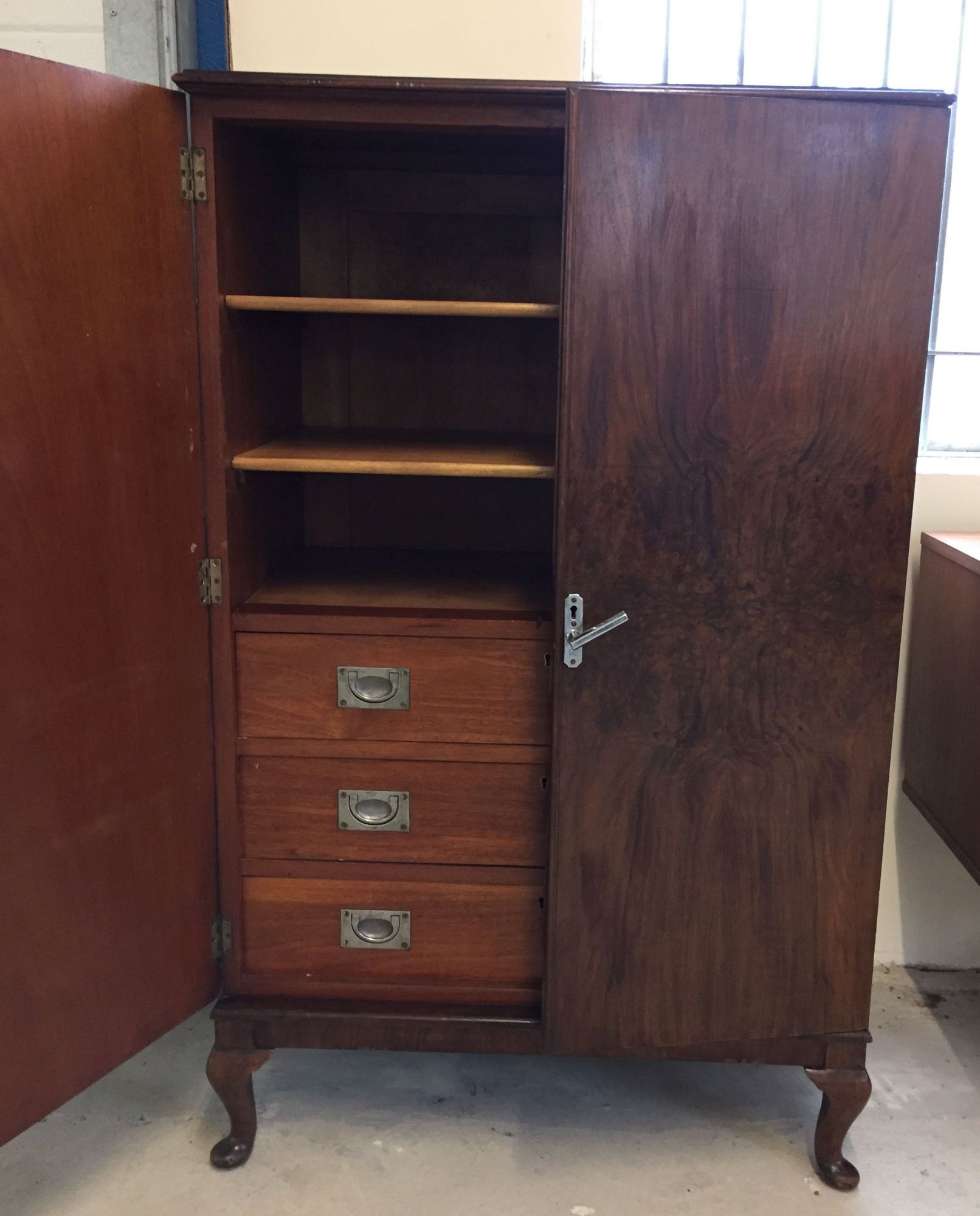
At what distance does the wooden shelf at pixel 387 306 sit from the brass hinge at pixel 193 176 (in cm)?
16

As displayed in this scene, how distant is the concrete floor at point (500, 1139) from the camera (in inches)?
70.5

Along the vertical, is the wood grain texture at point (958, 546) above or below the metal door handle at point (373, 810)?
above

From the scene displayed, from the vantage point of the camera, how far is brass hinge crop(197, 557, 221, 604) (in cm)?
172

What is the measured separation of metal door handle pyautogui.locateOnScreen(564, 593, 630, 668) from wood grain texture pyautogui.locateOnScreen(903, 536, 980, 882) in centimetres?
81

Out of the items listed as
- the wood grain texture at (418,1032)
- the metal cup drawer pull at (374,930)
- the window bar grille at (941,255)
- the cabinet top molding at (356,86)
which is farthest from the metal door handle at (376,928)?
the window bar grille at (941,255)

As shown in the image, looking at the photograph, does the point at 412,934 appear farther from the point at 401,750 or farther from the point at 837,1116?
the point at 837,1116

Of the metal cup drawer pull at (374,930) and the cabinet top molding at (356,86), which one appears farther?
the metal cup drawer pull at (374,930)

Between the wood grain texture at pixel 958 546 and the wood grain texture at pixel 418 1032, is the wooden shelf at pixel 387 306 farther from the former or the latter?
the wood grain texture at pixel 418 1032

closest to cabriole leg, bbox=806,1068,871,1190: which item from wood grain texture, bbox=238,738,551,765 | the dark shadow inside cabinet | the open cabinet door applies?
wood grain texture, bbox=238,738,551,765

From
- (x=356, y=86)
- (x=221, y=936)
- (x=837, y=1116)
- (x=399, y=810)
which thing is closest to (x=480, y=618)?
(x=399, y=810)

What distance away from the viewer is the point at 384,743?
69.8 inches

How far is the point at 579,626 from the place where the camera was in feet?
5.32

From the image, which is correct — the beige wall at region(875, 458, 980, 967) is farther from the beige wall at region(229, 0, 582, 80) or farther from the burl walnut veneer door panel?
the beige wall at region(229, 0, 582, 80)

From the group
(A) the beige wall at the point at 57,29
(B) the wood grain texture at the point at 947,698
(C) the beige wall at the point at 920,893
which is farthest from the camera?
(C) the beige wall at the point at 920,893
